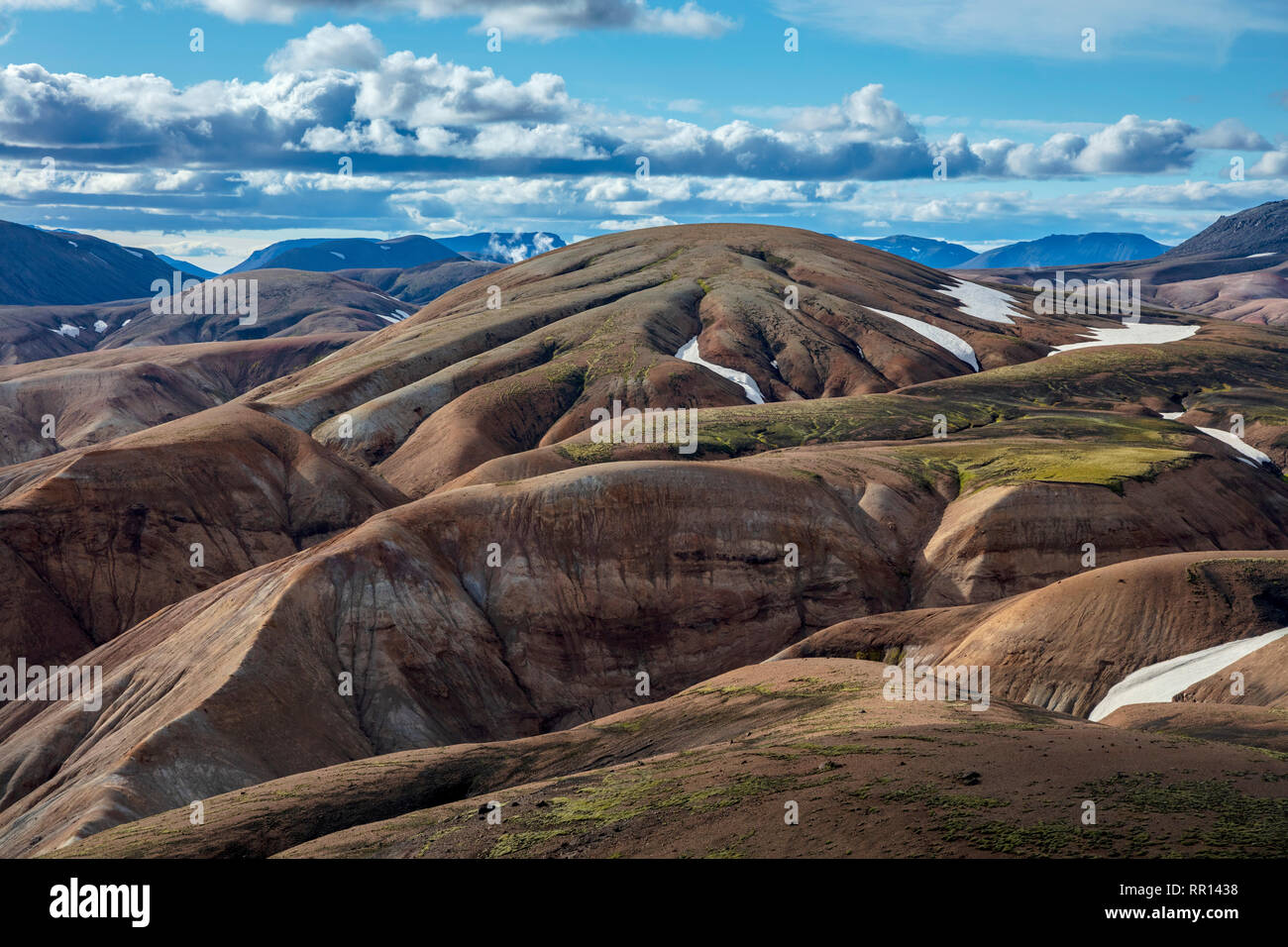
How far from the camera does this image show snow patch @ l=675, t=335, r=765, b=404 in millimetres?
125562

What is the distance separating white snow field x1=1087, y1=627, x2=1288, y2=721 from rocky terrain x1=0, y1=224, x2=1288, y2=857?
0.66m

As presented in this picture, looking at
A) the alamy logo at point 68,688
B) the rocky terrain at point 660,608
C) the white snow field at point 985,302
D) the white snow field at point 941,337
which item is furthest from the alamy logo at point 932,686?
the white snow field at point 985,302

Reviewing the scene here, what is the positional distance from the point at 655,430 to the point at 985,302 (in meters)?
100

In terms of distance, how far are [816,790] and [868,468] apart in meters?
53.8

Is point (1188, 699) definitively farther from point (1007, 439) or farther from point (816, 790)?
point (1007, 439)

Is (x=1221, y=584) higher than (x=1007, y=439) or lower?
lower

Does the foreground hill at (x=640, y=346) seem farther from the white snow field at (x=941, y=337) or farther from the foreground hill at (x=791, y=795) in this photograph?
the foreground hill at (x=791, y=795)

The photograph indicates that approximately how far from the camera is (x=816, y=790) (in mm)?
28109

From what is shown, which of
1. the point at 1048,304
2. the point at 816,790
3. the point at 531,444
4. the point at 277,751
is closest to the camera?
the point at 816,790

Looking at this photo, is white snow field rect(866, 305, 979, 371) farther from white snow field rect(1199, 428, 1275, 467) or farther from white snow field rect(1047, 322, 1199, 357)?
white snow field rect(1199, 428, 1275, 467)
